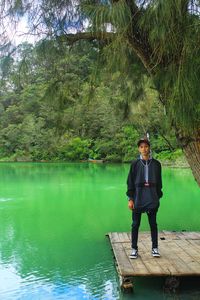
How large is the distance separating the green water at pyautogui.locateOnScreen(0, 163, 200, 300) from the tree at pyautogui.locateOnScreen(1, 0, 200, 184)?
5.04ft

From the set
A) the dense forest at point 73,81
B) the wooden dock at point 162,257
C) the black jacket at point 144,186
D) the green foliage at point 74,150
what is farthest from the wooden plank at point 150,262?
the green foliage at point 74,150

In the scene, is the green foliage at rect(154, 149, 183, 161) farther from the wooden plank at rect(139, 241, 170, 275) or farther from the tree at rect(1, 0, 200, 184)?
the tree at rect(1, 0, 200, 184)

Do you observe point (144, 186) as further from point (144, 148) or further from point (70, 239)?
point (70, 239)

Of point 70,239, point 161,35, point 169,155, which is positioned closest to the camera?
point 161,35

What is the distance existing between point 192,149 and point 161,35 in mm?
861

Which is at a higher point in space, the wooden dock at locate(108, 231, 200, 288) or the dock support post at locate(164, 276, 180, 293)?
the wooden dock at locate(108, 231, 200, 288)

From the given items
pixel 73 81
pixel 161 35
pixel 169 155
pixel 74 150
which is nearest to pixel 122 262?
pixel 73 81

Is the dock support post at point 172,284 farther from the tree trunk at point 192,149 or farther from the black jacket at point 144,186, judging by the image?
the tree trunk at point 192,149

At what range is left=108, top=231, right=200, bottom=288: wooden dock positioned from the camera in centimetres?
339

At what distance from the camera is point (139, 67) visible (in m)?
3.94

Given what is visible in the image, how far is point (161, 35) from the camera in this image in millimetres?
2502

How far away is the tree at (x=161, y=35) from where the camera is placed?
250cm

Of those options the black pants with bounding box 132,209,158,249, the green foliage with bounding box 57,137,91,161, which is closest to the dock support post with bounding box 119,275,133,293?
the black pants with bounding box 132,209,158,249

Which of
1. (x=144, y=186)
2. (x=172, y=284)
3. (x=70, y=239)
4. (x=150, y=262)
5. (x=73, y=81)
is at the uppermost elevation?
(x=73, y=81)
